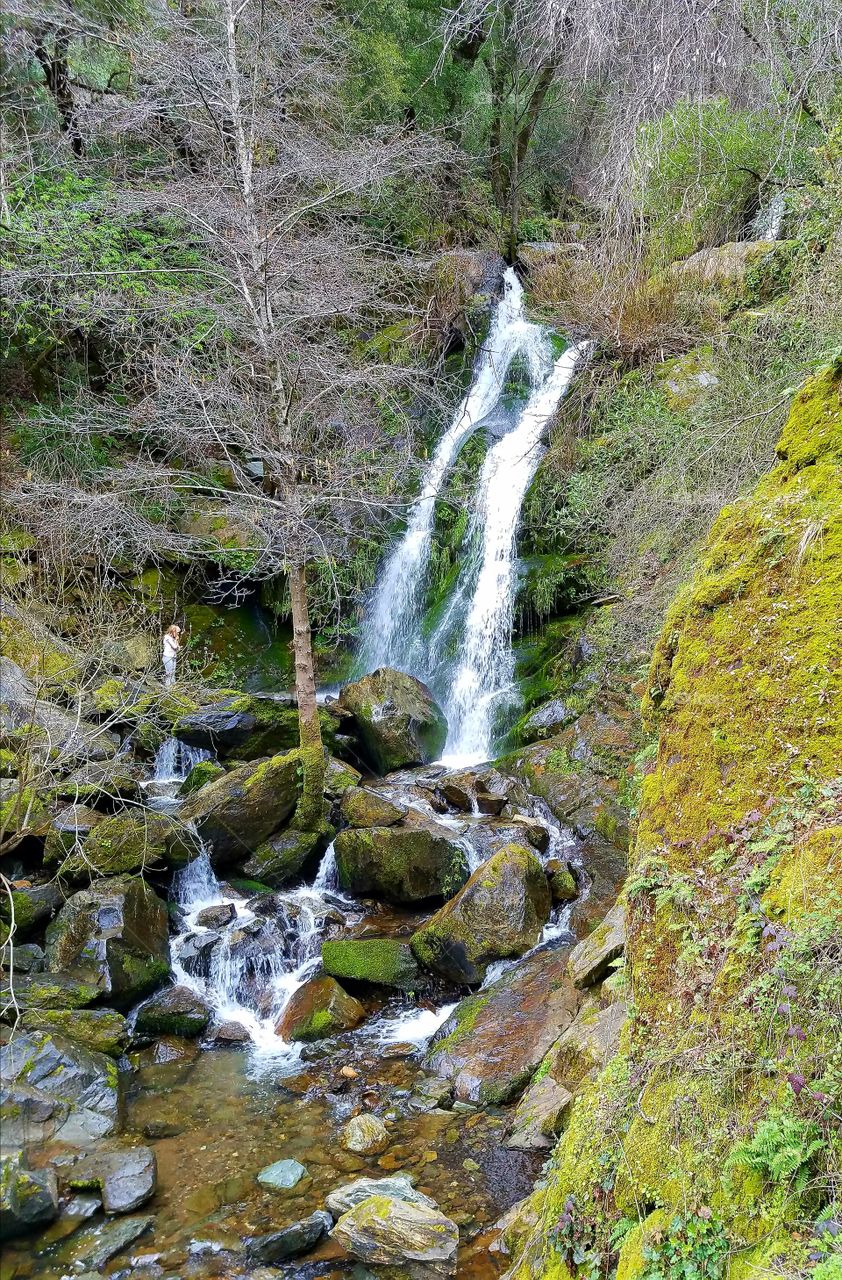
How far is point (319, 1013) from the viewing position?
5.68m

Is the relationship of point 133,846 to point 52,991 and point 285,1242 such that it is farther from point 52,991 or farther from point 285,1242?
point 285,1242

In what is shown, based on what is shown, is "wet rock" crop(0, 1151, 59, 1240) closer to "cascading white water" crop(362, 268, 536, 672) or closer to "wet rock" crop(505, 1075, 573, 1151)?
"wet rock" crop(505, 1075, 573, 1151)

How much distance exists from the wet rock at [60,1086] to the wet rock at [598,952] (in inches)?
117

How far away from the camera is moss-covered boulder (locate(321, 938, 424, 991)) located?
6.00m

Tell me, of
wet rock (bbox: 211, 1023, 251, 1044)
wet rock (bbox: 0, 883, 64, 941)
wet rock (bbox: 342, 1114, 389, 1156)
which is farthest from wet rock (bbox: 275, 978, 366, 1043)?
wet rock (bbox: 0, 883, 64, 941)

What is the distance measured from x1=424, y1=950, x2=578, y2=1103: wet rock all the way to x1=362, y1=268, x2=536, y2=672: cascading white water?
20.1ft

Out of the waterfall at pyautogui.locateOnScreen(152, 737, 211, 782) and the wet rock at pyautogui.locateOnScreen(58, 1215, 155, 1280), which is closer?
the wet rock at pyautogui.locateOnScreen(58, 1215, 155, 1280)

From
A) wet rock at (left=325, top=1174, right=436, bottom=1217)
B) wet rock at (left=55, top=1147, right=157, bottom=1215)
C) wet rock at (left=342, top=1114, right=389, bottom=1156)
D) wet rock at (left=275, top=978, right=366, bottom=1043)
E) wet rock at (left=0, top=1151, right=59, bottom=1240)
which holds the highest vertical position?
wet rock at (left=0, top=1151, right=59, bottom=1240)

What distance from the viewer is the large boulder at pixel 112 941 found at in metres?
5.73

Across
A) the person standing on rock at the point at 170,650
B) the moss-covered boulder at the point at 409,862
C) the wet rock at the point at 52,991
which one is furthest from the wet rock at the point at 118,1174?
the person standing on rock at the point at 170,650

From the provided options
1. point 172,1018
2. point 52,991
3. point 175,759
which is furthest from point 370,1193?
point 175,759

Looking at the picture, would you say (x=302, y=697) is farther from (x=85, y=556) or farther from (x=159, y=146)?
(x=159, y=146)

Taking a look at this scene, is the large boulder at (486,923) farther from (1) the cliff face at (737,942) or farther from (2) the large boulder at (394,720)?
(2) the large boulder at (394,720)

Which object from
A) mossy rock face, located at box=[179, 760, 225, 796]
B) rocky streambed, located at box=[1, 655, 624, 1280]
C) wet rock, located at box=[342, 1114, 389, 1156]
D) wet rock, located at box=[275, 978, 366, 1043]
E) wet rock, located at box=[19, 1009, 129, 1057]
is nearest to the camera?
rocky streambed, located at box=[1, 655, 624, 1280]
